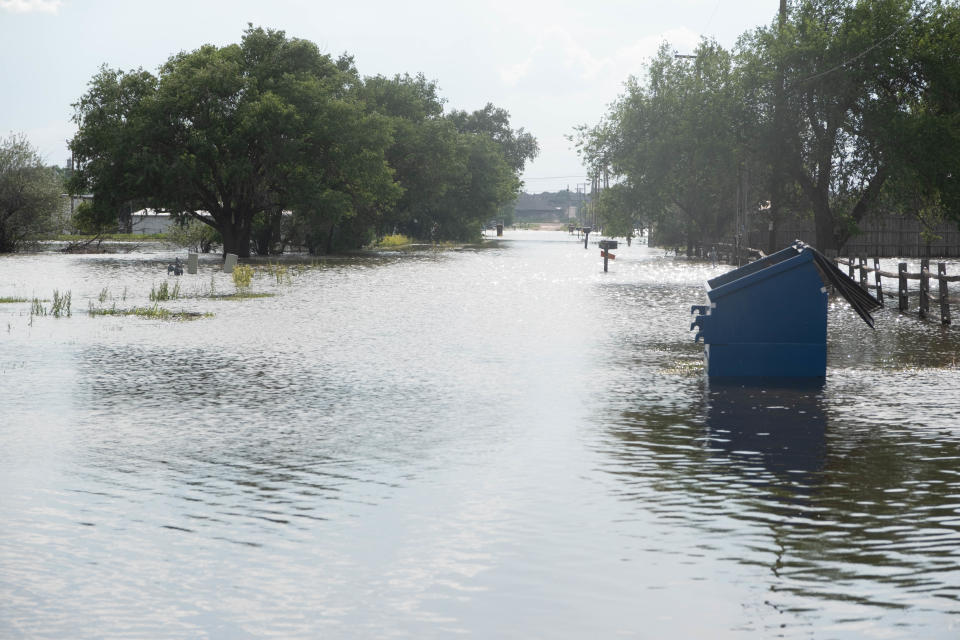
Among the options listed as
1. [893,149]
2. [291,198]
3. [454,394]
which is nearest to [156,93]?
Answer: [291,198]

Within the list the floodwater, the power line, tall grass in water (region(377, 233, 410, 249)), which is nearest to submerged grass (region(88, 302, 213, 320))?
the floodwater

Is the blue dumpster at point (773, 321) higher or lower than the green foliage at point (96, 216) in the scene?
lower

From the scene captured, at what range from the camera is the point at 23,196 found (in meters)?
62.2

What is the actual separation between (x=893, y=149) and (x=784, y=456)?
29550mm

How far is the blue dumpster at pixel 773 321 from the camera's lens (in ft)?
45.4

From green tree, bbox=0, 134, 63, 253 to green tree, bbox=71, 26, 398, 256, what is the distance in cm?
438

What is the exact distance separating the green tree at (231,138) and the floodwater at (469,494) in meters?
40.7

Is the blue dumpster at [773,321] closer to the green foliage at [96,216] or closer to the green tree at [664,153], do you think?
the green tree at [664,153]

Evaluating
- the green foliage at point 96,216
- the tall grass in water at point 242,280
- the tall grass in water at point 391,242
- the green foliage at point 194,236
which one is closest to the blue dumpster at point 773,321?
the tall grass in water at point 242,280

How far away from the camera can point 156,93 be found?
59094mm

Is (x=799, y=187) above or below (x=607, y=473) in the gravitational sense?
above

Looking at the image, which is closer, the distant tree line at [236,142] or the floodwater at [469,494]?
the floodwater at [469,494]

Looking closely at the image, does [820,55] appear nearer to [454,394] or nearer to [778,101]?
[778,101]

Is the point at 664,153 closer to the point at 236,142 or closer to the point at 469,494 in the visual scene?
the point at 236,142
